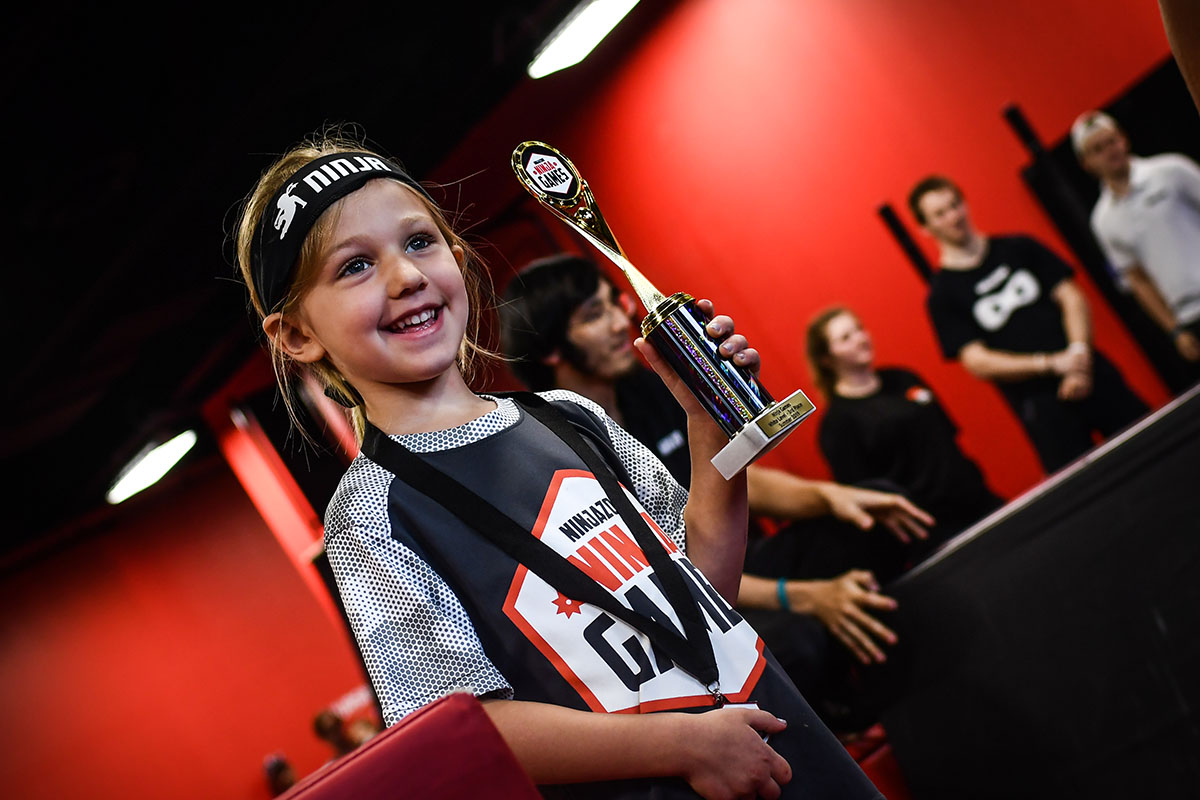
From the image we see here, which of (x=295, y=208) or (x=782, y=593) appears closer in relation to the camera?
(x=295, y=208)

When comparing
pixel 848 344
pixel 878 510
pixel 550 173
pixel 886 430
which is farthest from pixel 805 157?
pixel 550 173

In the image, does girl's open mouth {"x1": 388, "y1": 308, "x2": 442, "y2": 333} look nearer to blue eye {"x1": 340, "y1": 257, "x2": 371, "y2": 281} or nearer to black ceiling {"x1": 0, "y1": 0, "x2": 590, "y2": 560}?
blue eye {"x1": 340, "y1": 257, "x2": 371, "y2": 281}

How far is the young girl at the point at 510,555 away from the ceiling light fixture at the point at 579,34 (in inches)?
107

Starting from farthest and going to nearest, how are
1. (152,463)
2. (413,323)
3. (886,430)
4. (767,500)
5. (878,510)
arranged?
(152,463) → (886,430) → (767,500) → (878,510) → (413,323)

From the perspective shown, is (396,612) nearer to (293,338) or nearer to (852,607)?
(293,338)

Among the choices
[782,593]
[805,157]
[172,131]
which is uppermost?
[172,131]

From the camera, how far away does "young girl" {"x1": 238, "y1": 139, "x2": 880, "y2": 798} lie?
2.90ft

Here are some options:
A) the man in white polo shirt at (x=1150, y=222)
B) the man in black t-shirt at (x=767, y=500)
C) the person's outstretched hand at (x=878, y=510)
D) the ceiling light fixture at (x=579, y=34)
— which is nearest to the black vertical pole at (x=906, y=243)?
the man in white polo shirt at (x=1150, y=222)

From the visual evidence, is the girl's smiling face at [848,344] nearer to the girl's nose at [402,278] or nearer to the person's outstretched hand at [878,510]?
the person's outstretched hand at [878,510]

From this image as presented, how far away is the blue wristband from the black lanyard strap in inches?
38.6

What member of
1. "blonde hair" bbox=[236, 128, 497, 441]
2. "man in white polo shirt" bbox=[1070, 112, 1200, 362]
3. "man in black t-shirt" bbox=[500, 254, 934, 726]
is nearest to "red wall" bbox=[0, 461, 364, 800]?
"man in black t-shirt" bbox=[500, 254, 934, 726]

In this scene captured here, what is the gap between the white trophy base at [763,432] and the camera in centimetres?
90

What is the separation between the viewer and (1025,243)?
11.7ft

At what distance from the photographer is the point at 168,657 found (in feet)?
23.1
